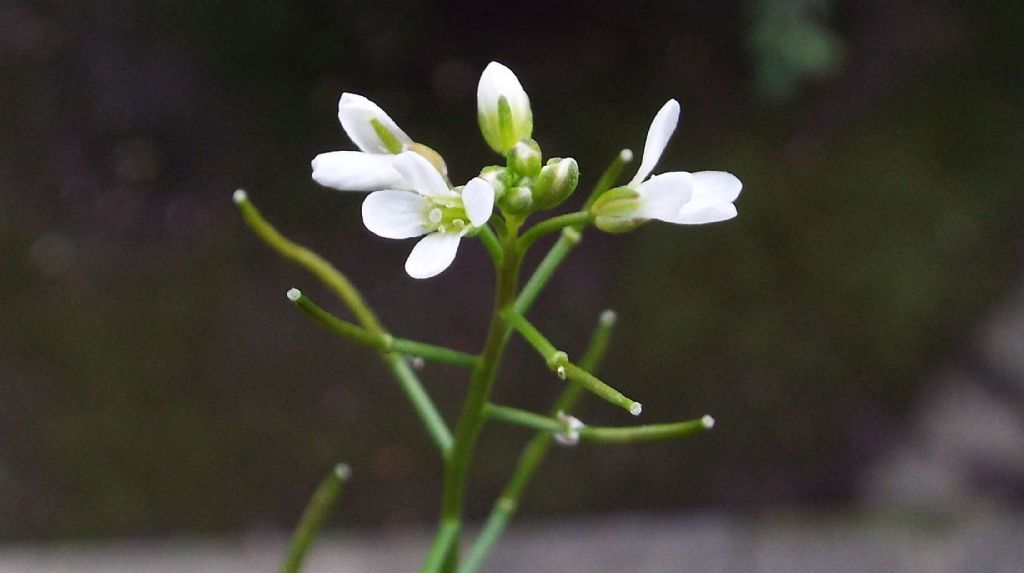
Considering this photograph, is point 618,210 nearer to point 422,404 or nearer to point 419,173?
point 419,173

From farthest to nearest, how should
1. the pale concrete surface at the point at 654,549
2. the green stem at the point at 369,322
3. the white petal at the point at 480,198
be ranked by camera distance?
the pale concrete surface at the point at 654,549
the green stem at the point at 369,322
the white petal at the point at 480,198

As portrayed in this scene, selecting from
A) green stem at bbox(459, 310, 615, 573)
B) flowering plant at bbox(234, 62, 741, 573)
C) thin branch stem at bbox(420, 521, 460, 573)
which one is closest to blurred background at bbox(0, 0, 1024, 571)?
green stem at bbox(459, 310, 615, 573)

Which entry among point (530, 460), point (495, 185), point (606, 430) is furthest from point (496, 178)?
point (530, 460)

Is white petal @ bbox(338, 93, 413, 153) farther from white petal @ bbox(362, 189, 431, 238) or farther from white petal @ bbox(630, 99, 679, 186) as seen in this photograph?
white petal @ bbox(630, 99, 679, 186)

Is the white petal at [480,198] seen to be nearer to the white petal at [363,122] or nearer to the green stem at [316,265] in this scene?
the white petal at [363,122]

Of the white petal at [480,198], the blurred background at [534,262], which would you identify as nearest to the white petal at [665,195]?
the white petal at [480,198]
